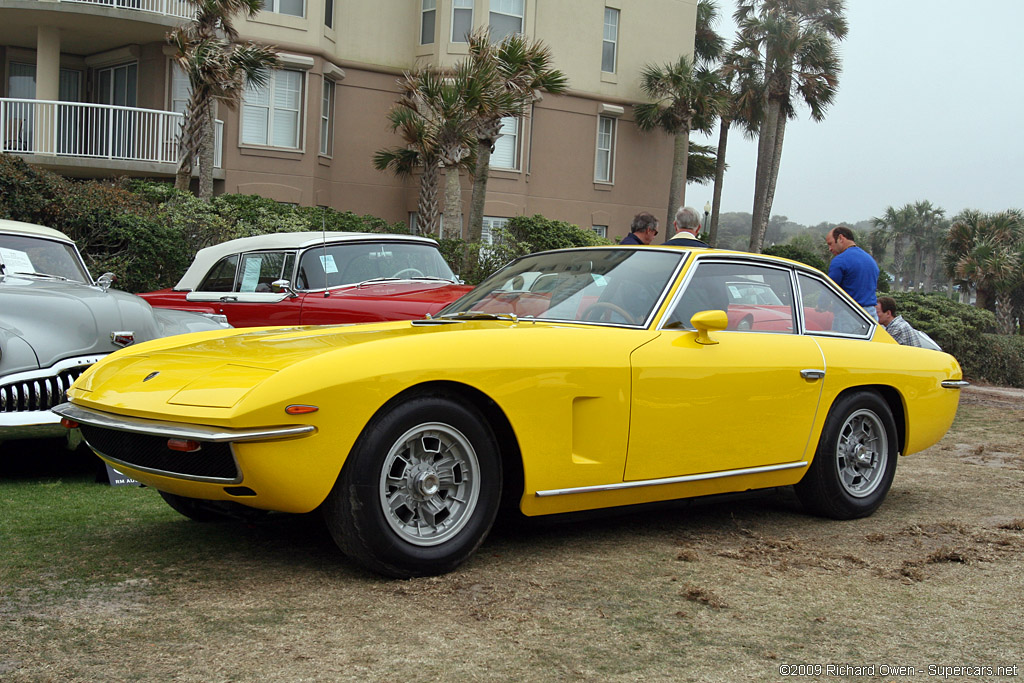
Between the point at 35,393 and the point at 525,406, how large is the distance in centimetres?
309

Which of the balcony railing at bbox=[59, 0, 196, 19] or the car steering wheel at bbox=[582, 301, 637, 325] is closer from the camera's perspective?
the car steering wheel at bbox=[582, 301, 637, 325]

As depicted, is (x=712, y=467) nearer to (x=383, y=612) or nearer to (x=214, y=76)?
(x=383, y=612)

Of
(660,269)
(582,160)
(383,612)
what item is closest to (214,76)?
(582,160)

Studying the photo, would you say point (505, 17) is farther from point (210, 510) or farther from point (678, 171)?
point (210, 510)

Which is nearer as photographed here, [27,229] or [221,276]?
[27,229]

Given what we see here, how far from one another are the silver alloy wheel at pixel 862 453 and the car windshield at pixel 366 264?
4.75 meters

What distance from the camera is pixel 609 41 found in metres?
28.1

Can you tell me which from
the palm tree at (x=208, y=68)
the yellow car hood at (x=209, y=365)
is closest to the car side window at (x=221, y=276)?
the yellow car hood at (x=209, y=365)

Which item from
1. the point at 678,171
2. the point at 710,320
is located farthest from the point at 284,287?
the point at 678,171

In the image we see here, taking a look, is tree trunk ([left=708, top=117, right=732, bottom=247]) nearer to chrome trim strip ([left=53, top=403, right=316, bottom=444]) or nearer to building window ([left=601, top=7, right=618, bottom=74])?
building window ([left=601, top=7, right=618, bottom=74])

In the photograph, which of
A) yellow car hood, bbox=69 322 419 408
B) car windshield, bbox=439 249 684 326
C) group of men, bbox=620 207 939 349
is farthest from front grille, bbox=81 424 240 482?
group of men, bbox=620 207 939 349

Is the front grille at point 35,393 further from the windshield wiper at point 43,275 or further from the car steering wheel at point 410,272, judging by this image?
the car steering wheel at point 410,272

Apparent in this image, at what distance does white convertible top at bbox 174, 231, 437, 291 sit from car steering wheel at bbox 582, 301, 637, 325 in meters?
4.70

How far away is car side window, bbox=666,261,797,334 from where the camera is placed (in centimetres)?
511
